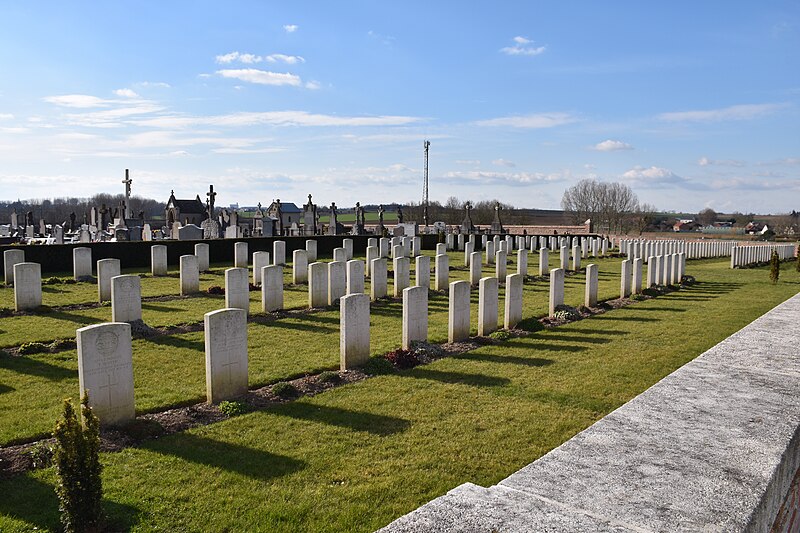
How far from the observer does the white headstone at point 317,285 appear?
50.6 feet

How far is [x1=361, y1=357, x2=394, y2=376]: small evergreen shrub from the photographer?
945 cm

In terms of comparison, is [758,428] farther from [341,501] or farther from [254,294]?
[254,294]

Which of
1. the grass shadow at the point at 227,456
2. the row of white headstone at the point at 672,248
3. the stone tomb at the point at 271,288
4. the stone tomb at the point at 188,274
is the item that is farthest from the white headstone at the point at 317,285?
the row of white headstone at the point at 672,248

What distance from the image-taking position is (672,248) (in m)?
34.1

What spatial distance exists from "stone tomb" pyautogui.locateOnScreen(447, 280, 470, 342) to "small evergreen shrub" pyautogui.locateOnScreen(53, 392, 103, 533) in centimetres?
780

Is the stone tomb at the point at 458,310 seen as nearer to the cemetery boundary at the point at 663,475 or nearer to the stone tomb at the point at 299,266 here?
the cemetery boundary at the point at 663,475

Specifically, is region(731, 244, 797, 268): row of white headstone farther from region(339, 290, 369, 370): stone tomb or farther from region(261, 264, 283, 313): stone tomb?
region(339, 290, 369, 370): stone tomb

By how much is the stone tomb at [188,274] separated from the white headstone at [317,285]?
14.5ft

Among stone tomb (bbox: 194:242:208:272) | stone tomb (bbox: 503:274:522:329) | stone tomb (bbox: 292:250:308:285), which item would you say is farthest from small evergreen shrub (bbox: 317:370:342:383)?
stone tomb (bbox: 194:242:208:272)

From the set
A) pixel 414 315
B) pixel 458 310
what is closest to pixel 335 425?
pixel 414 315

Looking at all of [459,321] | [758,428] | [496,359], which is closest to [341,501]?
[758,428]

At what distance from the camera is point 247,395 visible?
27.0 feet

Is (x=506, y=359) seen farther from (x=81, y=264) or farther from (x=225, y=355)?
(x=81, y=264)

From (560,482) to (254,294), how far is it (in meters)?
16.3
